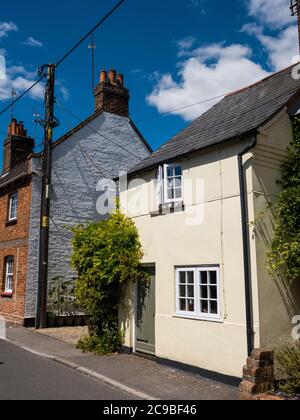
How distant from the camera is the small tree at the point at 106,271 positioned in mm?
10531

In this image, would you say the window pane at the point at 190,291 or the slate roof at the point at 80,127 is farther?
the slate roof at the point at 80,127

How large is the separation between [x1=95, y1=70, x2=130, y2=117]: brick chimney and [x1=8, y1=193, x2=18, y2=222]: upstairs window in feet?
17.3

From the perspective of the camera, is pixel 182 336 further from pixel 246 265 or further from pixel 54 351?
pixel 54 351

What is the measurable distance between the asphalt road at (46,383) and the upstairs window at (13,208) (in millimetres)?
8623

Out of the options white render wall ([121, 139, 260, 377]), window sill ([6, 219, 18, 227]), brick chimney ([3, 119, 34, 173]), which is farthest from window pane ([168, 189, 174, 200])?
brick chimney ([3, 119, 34, 173])

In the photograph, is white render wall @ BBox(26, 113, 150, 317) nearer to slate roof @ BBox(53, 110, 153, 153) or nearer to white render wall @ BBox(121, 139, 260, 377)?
slate roof @ BBox(53, 110, 153, 153)

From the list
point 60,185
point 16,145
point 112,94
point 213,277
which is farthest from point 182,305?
point 16,145

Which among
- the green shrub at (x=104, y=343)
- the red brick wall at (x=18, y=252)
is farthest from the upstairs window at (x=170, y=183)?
the red brick wall at (x=18, y=252)

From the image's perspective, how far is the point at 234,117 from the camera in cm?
1019

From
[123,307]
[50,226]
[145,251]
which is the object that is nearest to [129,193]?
[145,251]

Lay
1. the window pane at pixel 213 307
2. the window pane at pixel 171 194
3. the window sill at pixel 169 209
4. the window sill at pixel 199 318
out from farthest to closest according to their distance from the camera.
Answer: the window pane at pixel 171 194 < the window sill at pixel 169 209 < the window pane at pixel 213 307 < the window sill at pixel 199 318

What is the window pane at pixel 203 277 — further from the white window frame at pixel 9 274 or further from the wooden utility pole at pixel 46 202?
the white window frame at pixel 9 274

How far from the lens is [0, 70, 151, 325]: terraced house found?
1614 centimetres

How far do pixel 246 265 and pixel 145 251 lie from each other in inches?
131
